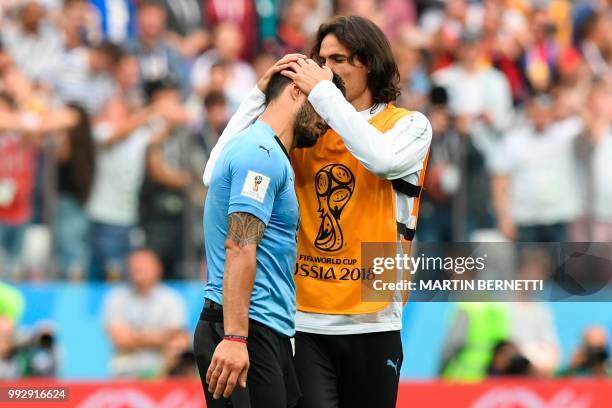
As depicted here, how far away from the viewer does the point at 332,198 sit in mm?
5910

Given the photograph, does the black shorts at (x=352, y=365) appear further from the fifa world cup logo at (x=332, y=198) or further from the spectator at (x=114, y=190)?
the spectator at (x=114, y=190)

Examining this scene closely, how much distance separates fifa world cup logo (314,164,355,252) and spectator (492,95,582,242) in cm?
558

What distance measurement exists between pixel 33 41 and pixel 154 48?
45.6 inches

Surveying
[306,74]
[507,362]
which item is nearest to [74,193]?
[507,362]

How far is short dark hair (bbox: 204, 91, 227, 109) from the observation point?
10922 millimetres

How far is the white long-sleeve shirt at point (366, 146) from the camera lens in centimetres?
554

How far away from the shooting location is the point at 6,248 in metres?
10.3

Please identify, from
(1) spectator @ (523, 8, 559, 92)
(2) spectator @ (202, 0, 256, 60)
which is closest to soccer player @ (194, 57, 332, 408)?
(2) spectator @ (202, 0, 256, 60)

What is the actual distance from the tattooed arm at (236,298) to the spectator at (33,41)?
6487 mm

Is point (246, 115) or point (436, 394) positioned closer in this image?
point (246, 115)

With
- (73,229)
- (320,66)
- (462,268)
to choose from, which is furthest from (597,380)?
(320,66)

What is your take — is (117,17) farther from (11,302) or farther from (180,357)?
(180,357)

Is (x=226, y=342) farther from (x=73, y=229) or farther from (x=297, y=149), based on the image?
(x=73, y=229)

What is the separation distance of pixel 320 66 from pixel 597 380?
213 inches
